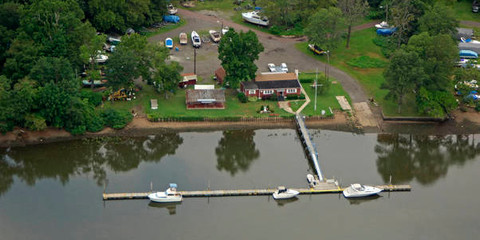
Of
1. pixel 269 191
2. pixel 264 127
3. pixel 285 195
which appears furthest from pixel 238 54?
pixel 285 195

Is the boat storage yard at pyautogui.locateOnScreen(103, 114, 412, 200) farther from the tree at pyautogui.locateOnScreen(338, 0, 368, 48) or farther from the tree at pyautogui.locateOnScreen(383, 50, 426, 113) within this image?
the tree at pyautogui.locateOnScreen(338, 0, 368, 48)

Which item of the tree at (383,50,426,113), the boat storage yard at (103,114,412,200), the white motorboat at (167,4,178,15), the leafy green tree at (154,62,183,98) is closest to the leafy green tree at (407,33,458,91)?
the tree at (383,50,426,113)

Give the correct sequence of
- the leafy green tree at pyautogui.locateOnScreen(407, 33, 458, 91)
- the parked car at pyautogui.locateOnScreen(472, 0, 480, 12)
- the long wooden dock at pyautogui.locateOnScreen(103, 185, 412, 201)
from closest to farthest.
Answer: the long wooden dock at pyautogui.locateOnScreen(103, 185, 412, 201) → the leafy green tree at pyautogui.locateOnScreen(407, 33, 458, 91) → the parked car at pyautogui.locateOnScreen(472, 0, 480, 12)

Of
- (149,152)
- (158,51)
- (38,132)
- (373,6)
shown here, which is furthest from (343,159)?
(373,6)

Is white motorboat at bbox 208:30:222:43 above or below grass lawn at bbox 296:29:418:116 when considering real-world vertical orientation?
above

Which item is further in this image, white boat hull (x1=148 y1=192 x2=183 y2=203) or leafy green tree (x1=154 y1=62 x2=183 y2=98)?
leafy green tree (x1=154 y1=62 x2=183 y2=98)

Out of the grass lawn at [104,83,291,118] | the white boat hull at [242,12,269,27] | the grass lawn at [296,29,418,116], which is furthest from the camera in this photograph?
the white boat hull at [242,12,269,27]

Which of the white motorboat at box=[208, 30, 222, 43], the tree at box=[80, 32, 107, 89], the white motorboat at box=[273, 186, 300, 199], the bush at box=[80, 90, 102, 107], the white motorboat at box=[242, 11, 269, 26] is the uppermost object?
the tree at box=[80, 32, 107, 89]
